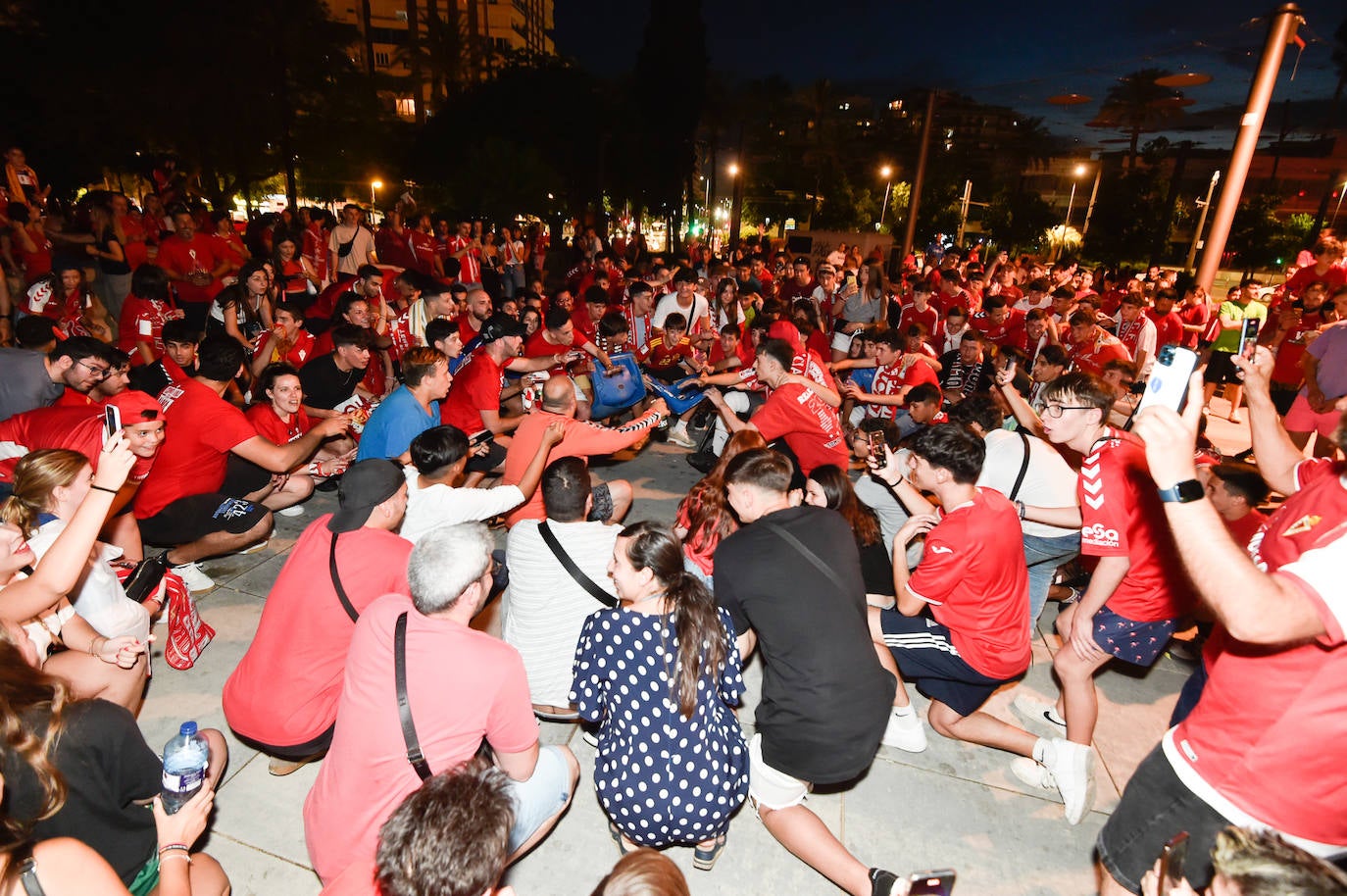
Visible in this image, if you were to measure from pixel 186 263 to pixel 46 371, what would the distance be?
4.65 meters

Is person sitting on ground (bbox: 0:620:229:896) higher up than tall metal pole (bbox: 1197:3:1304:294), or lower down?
lower down

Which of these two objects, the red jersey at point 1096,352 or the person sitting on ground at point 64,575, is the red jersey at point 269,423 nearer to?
the person sitting on ground at point 64,575

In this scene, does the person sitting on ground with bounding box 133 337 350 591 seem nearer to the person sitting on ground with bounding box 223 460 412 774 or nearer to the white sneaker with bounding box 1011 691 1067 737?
the person sitting on ground with bounding box 223 460 412 774

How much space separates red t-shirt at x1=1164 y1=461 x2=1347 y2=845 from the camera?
161cm

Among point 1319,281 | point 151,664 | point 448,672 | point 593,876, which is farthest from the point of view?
point 1319,281

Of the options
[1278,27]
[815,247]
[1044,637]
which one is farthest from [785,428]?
[815,247]

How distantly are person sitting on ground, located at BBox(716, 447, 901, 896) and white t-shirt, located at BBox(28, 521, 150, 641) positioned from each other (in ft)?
9.14

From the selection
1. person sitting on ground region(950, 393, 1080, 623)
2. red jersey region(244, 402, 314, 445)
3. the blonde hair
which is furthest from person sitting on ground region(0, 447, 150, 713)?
person sitting on ground region(950, 393, 1080, 623)

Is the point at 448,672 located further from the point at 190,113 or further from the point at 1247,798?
the point at 190,113

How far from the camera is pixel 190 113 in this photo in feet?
52.6

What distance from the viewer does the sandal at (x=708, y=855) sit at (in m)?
2.82

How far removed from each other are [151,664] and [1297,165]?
8205 cm

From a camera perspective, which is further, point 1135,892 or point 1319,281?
point 1319,281

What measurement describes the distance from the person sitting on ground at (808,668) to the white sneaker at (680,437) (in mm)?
5202
